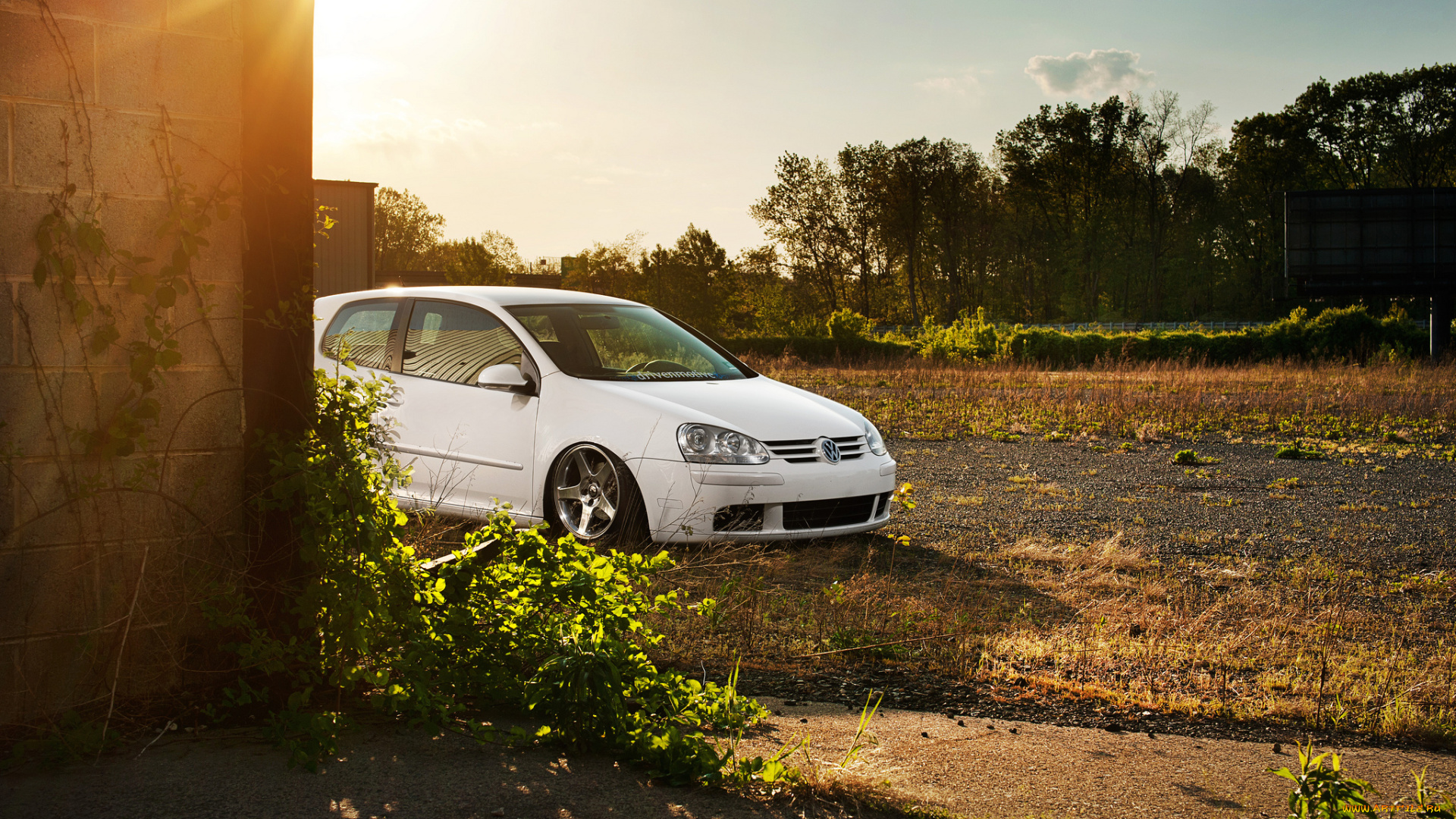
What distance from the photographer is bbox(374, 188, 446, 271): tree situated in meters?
88.6

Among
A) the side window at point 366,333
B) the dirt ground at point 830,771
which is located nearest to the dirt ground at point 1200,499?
the dirt ground at point 830,771

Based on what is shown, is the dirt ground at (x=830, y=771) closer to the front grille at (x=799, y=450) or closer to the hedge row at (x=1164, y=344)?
the front grille at (x=799, y=450)

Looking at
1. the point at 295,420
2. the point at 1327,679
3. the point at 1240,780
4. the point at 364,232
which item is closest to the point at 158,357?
the point at 295,420

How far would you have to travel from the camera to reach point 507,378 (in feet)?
21.1

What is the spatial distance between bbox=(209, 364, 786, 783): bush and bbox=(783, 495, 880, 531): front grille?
8.22 feet

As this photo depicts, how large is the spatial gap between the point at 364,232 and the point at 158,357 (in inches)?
1126

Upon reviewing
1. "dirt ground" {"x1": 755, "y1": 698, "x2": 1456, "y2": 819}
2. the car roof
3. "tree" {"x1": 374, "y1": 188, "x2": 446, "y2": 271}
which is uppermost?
"tree" {"x1": 374, "y1": 188, "x2": 446, "y2": 271}

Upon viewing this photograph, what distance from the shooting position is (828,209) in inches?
2970

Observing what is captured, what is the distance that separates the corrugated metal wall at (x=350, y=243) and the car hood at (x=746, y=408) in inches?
982

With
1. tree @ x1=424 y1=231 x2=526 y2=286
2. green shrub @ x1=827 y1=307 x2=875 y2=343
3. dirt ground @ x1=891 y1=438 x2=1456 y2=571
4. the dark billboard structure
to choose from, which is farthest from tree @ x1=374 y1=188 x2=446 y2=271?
dirt ground @ x1=891 y1=438 x2=1456 y2=571

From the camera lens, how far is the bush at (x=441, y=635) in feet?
10.2

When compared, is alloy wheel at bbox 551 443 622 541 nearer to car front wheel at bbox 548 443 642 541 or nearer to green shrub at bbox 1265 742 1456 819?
Answer: car front wheel at bbox 548 443 642 541

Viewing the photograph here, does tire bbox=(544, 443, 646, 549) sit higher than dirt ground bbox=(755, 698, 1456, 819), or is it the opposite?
tire bbox=(544, 443, 646, 549)

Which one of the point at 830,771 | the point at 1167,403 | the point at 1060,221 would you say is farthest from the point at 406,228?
the point at 830,771
